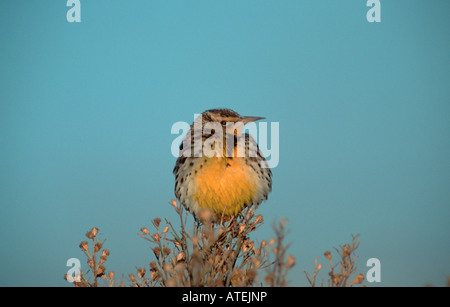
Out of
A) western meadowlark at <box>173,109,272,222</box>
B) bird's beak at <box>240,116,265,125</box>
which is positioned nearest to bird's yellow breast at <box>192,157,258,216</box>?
western meadowlark at <box>173,109,272,222</box>

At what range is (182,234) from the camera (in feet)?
15.5

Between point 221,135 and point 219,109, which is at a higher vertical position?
point 219,109

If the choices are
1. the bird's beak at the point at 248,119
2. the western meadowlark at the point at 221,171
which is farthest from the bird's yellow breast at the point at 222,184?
the bird's beak at the point at 248,119

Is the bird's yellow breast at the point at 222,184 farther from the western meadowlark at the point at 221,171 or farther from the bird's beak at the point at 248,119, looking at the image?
the bird's beak at the point at 248,119

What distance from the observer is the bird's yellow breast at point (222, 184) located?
18.3ft

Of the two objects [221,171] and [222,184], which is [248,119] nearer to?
[221,171]

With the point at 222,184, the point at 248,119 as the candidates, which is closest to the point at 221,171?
the point at 222,184

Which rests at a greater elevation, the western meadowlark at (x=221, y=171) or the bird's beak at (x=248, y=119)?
the bird's beak at (x=248, y=119)

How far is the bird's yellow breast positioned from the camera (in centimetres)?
558

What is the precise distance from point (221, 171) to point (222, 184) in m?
0.16

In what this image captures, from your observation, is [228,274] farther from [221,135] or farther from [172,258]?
[221,135]

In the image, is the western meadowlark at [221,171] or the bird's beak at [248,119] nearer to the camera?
the western meadowlark at [221,171]
